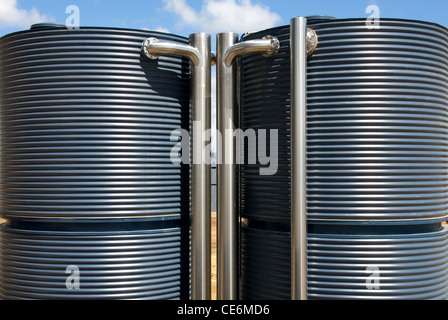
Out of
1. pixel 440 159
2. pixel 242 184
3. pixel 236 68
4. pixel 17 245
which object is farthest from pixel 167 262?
pixel 440 159

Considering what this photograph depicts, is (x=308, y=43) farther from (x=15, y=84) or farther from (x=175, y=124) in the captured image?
(x=15, y=84)

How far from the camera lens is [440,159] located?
17.0ft

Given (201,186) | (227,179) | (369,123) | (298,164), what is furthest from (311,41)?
(201,186)

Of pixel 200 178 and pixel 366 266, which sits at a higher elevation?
pixel 200 178

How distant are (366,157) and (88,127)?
2.84 m

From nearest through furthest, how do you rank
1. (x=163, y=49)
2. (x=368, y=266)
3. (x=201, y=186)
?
(x=368, y=266) → (x=163, y=49) → (x=201, y=186)

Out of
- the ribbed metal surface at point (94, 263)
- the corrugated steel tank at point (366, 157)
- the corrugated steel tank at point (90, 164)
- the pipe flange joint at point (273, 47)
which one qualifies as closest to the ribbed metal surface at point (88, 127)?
the corrugated steel tank at point (90, 164)

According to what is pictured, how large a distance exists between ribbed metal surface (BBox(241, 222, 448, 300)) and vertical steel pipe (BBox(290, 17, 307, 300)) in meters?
0.19

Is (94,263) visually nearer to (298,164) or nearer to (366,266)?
(298,164)

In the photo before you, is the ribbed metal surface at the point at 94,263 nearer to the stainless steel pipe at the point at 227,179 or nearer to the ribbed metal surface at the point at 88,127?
the ribbed metal surface at the point at 88,127

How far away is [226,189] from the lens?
17.6ft

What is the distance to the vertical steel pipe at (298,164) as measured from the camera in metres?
4.77

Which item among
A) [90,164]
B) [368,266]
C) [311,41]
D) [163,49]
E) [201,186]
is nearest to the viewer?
[368,266]

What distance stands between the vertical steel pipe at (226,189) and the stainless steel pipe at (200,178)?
14cm
